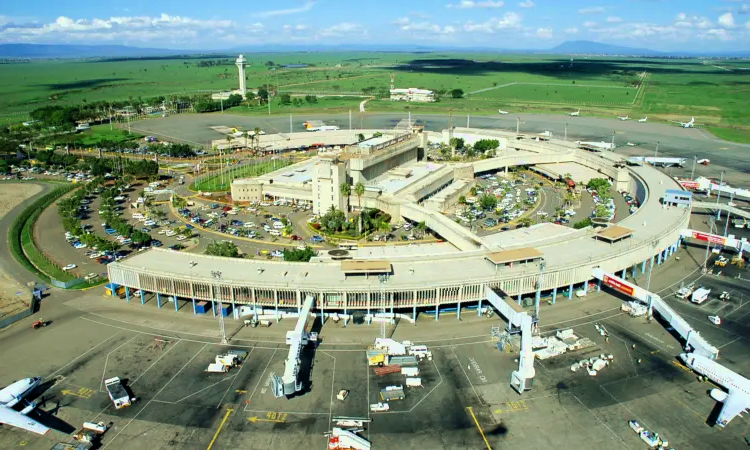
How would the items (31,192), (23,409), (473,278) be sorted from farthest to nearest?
(31,192)
(473,278)
(23,409)

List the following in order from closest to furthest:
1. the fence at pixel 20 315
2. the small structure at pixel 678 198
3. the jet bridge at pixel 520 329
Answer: the jet bridge at pixel 520 329
the fence at pixel 20 315
the small structure at pixel 678 198

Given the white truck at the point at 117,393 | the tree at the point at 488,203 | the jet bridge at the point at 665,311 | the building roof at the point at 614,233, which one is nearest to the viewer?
the white truck at the point at 117,393

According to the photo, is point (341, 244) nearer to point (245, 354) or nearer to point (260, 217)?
point (260, 217)

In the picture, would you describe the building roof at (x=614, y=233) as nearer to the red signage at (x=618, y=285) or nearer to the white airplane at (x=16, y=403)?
the red signage at (x=618, y=285)

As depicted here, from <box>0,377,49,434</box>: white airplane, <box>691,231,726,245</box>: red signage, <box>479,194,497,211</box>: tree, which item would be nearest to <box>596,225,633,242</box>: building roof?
<box>691,231,726,245</box>: red signage

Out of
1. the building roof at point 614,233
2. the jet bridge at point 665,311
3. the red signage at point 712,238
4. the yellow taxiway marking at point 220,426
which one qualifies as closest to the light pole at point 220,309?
the yellow taxiway marking at point 220,426

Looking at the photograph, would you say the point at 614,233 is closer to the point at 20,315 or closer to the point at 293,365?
the point at 293,365

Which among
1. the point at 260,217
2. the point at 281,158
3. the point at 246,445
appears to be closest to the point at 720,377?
the point at 246,445
